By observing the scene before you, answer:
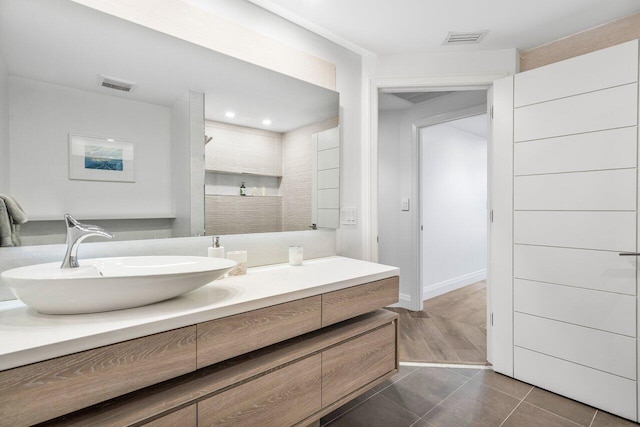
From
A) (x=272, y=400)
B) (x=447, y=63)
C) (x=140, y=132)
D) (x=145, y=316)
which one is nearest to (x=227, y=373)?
(x=272, y=400)

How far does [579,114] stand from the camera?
6.07 ft

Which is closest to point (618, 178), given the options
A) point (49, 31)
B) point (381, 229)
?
point (381, 229)

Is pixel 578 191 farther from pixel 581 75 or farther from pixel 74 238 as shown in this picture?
pixel 74 238

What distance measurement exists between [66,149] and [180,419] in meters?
1.09

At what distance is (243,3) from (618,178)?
2261mm

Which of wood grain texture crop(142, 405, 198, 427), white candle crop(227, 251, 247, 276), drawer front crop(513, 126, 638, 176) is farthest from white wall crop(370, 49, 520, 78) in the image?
wood grain texture crop(142, 405, 198, 427)

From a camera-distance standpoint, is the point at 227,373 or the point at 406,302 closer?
the point at 227,373

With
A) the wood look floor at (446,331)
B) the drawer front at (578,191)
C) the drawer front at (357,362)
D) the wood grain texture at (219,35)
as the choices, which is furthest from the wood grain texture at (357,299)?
the wood grain texture at (219,35)

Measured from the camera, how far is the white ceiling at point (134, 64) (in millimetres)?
1177

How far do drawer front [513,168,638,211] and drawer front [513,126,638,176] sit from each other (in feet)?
0.13

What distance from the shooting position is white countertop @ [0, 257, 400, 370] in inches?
31.0

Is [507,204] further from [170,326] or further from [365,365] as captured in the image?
[170,326]

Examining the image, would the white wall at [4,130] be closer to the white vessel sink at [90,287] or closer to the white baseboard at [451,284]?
the white vessel sink at [90,287]

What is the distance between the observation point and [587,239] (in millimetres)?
1829
